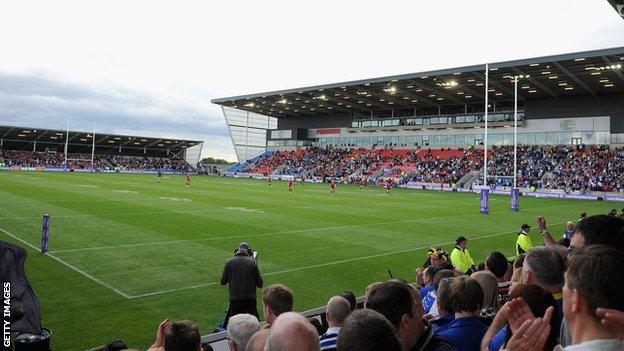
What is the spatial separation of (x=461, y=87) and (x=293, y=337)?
201 feet

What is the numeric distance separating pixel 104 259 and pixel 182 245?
2869mm

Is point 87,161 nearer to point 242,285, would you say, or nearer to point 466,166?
point 466,166

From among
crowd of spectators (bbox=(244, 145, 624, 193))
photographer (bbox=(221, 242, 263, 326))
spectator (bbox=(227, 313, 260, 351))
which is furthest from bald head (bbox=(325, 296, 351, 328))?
crowd of spectators (bbox=(244, 145, 624, 193))

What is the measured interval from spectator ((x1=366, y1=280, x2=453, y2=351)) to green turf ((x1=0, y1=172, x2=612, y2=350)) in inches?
223

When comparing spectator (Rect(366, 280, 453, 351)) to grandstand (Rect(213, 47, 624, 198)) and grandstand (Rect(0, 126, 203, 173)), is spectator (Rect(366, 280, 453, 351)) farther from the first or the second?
grandstand (Rect(0, 126, 203, 173))

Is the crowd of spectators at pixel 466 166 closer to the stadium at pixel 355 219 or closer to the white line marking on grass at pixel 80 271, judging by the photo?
the stadium at pixel 355 219

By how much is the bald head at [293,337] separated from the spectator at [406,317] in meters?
0.71

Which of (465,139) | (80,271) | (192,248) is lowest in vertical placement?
(80,271)

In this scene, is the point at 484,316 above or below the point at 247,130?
below

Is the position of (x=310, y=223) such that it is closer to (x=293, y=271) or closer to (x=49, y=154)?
(x=293, y=271)

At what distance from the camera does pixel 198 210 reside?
25.6 meters

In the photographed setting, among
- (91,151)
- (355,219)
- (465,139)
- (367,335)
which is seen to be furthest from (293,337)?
(91,151)

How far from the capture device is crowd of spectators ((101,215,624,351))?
6.60 feet

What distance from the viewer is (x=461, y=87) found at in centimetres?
5894
